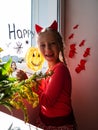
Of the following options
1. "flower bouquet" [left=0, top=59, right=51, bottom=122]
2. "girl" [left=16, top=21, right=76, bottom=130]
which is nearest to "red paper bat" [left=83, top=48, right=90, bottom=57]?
"girl" [left=16, top=21, right=76, bottom=130]

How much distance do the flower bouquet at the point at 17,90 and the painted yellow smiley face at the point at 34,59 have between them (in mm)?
724

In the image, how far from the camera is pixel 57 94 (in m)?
1.20

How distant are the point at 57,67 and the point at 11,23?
446 mm

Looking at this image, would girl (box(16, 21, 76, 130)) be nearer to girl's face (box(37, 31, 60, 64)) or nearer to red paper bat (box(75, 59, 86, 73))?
girl's face (box(37, 31, 60, 64))

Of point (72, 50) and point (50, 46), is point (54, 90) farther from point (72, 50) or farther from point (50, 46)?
point (72, 50)

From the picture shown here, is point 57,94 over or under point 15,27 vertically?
under

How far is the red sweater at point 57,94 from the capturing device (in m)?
1.20

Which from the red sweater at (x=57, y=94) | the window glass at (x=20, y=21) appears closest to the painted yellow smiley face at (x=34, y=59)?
the window glass at (x=20, y=21)

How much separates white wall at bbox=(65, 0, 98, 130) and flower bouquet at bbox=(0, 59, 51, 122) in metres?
0.90

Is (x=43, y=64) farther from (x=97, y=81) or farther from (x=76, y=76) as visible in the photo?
(x=97, y=81)

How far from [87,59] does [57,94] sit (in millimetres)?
451

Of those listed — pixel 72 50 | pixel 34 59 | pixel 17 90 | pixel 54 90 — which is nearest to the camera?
pixel 17 90

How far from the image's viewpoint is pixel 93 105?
156 cm

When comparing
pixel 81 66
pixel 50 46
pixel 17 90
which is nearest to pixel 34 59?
pixel 50 46
